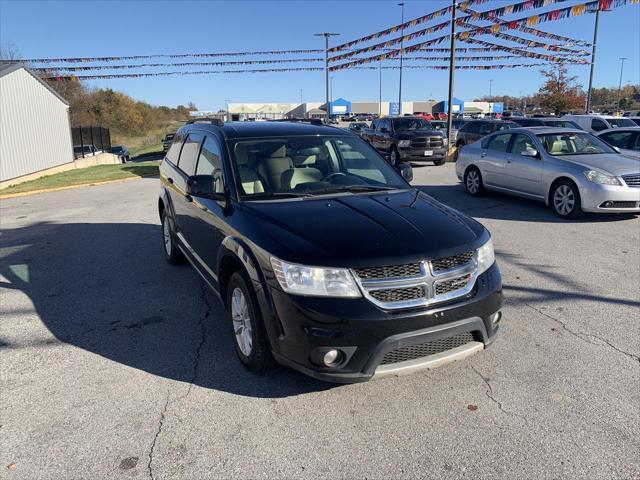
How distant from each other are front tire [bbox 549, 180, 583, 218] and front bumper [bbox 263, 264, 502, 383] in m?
6.43

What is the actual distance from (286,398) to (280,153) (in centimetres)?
205

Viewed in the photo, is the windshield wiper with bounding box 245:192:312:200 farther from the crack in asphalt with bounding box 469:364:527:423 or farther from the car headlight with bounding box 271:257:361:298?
the crack in asphalt with bounding box 469:364:527:423

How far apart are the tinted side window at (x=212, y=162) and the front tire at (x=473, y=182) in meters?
7.66

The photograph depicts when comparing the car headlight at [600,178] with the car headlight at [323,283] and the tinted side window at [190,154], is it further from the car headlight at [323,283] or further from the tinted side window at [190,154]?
the car headlight at [323,283]

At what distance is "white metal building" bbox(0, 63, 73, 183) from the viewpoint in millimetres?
20422

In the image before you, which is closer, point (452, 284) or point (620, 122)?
point (452, 284)

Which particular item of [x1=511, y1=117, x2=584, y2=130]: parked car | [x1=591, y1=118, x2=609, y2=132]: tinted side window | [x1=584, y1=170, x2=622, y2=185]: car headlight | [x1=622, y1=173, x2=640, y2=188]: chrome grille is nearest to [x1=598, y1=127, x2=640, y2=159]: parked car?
[x1=622, y1=173, x2=640, y2=188]: chrome grille

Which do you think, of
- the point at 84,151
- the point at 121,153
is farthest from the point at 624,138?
the point at 121,153

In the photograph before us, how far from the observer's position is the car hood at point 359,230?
292 centimetres

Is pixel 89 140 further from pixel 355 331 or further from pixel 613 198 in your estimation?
pixel 355 331

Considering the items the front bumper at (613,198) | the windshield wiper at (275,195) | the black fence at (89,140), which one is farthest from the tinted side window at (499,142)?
the black fence at (89,140)

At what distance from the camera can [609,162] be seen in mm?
8508

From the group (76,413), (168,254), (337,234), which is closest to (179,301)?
(168,254)

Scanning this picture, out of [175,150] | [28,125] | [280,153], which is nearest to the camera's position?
[280,153]
